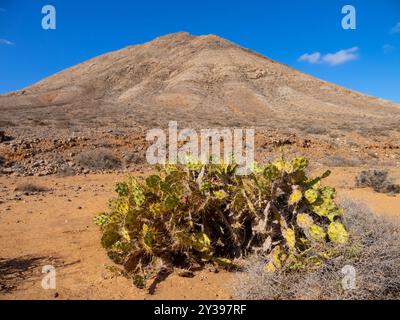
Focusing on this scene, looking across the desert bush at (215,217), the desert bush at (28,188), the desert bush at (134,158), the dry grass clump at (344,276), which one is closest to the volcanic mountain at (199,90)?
the desert bush at (134,158)

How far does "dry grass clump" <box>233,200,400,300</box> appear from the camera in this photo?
3006mm

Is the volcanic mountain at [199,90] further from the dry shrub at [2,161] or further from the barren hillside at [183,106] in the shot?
the dry shrub at [2,161]

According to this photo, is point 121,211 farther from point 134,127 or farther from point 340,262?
point 134,127

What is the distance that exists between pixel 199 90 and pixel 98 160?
1247 inches

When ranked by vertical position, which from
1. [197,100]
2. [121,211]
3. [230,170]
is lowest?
[121,211]

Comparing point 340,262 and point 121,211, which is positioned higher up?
point 121,211

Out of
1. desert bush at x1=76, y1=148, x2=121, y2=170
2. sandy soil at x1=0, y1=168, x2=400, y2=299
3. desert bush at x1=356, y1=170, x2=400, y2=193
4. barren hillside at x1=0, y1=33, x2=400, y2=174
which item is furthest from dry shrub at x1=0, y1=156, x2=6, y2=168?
desert bush at x1=356, y1=170, x2=400, y2=193

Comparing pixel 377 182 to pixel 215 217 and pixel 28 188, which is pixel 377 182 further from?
pixel 28 188

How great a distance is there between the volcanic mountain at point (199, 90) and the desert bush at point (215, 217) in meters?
24.3

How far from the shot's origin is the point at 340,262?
320 centimetres

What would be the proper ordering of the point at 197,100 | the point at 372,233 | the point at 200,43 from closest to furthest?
the point at 372,233 → the point at 197,100 → the point at 200,43

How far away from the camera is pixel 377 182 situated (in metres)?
8.06

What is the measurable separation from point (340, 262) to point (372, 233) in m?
0.67
